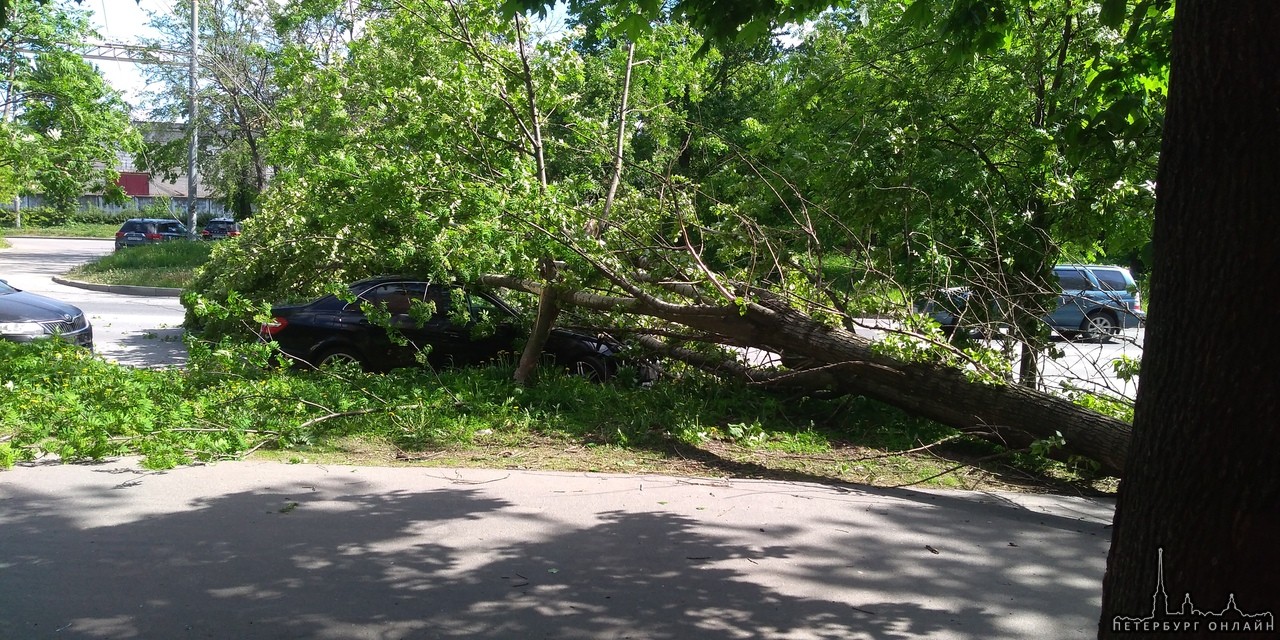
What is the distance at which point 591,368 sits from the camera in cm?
1080

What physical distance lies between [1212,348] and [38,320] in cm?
1241

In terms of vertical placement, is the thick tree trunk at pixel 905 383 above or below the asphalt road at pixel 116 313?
above

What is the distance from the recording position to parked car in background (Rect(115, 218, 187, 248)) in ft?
Answer: 123

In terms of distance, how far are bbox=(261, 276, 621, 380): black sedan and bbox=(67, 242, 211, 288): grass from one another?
15503 mm

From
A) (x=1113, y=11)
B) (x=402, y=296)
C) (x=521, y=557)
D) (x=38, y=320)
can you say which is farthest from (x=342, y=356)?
(x=1113, y=11)

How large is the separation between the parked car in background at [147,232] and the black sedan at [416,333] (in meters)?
30.0

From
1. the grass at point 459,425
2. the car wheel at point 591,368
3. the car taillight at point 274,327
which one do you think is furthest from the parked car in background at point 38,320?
the car wheel at point 591,368

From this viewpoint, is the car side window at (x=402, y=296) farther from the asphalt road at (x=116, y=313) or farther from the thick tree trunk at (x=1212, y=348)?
the thick tree trunk at (x=1212, y=348)

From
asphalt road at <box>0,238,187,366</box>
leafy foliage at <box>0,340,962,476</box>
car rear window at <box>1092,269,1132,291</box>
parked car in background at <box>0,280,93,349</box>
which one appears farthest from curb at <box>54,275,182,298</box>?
car rear window at <box>1092,269,1132,291</box>

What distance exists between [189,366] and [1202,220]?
28.8 ft

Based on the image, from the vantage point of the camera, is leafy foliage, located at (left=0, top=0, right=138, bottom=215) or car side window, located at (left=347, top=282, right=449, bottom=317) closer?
car side window, located at (left=347, top=282, right=449, bottom=317)

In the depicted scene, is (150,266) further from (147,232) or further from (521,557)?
(521,557)

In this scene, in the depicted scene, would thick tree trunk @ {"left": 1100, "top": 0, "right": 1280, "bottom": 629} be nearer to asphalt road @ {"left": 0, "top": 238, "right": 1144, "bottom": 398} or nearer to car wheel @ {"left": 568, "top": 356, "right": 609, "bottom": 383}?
asphalt road @ {"left": 0, "top": 238, "right": 1144, "bottom": 398}

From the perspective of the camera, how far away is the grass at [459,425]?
7.46 meters
